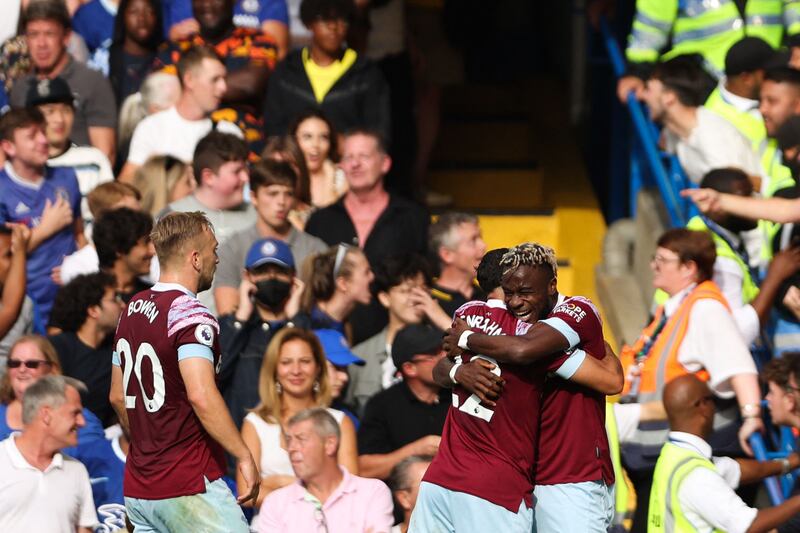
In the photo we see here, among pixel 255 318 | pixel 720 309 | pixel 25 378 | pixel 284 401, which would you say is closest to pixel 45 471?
pixel 25 378

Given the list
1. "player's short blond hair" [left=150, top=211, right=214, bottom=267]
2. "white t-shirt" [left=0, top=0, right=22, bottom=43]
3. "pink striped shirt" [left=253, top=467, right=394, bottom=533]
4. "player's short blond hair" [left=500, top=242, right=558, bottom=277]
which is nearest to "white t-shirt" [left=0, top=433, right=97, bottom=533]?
"pink striped shirt" [left=253, top=467, right=394, bottom=533]

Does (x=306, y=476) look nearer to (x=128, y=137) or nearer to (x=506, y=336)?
(x=506, y=336)

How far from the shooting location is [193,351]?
6273mm

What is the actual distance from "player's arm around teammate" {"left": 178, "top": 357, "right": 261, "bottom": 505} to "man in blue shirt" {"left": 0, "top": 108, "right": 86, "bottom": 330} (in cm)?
360

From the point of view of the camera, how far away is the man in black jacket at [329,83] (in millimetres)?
10672

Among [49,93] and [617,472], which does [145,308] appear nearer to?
[617,472]

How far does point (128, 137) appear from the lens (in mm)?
10859

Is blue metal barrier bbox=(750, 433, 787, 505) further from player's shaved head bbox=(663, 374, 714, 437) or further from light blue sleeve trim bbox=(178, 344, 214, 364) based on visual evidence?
light blue sleeve trim bbox=(178, 344, 214, 364)

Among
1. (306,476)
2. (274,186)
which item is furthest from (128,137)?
(306,476)

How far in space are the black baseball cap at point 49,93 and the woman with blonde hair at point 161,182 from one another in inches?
28.8

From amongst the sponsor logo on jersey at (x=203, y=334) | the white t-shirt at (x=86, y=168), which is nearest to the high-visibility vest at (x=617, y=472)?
the sponsor logo on jersey at (x=203, y=334)

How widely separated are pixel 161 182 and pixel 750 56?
3570mm

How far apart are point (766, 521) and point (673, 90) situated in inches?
122

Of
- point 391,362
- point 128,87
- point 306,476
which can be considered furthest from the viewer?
point 128,87
